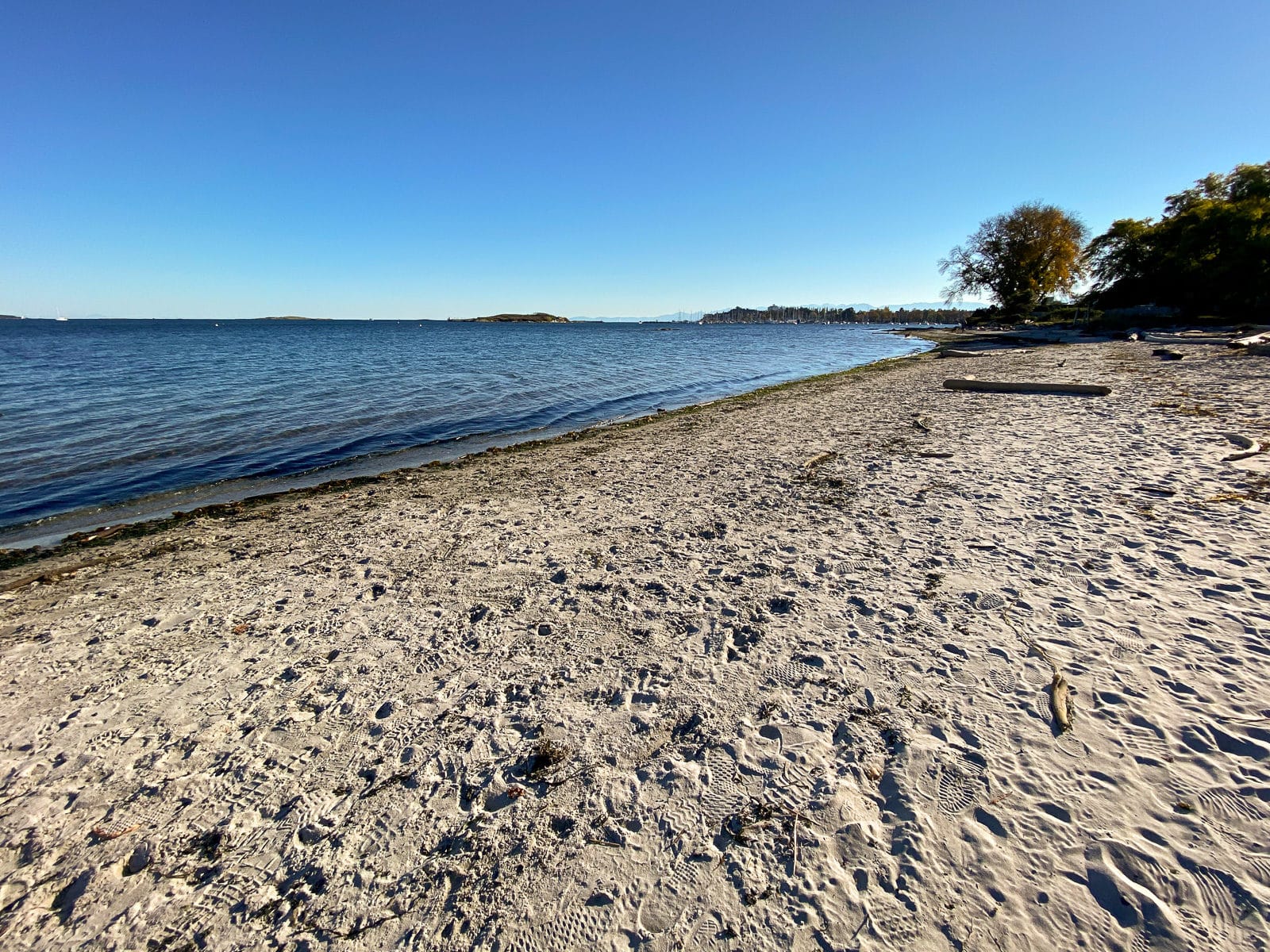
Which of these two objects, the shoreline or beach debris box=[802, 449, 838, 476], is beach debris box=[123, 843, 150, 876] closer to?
the shoreline

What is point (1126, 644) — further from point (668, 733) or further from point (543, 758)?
point (543, 758)

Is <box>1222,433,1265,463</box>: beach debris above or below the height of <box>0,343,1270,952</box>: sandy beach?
above

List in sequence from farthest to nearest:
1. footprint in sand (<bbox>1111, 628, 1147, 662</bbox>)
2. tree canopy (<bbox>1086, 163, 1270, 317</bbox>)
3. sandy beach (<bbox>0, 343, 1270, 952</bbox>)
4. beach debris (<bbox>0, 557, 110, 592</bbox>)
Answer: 1. tree canopy (<bbox>1086, 163, 1270, 317</bbox>)
2. beach debris (<bbox>0, 557, 110, 592</bbox>)
3. footprint in sand (<bbox>1111, 628, 1147, 662</bbox>)
4. sandy beach (<bbox>0, 343, 1270, 952</bbox>)

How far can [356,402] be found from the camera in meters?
21.1

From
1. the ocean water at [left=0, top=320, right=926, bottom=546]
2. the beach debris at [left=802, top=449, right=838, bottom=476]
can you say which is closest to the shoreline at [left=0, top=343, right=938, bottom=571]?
the ocean water at [left=0, top=320, right=926, bottom=546]

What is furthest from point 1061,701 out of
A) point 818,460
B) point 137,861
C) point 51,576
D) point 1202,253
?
point 1202,253

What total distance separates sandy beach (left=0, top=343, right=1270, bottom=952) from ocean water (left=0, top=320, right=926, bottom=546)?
5175 millimetres

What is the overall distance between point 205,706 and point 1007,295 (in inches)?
2965

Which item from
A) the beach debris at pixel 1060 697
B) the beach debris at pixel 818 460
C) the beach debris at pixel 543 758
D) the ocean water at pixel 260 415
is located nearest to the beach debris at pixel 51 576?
the ocean water at pixel 260 415

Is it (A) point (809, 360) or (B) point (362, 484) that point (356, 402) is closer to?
(B) point (362, 484)

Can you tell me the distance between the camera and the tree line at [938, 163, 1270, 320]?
34.1m

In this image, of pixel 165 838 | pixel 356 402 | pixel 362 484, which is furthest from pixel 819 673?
pixel 356 402

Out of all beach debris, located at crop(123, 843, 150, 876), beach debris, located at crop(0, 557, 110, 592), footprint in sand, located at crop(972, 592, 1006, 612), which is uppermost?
footprint in sand, located at crop(972, 592, 1006, 612)

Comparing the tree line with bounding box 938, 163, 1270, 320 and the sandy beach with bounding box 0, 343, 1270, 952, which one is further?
the tree line with bounding box 938, 163, 1270, 320
